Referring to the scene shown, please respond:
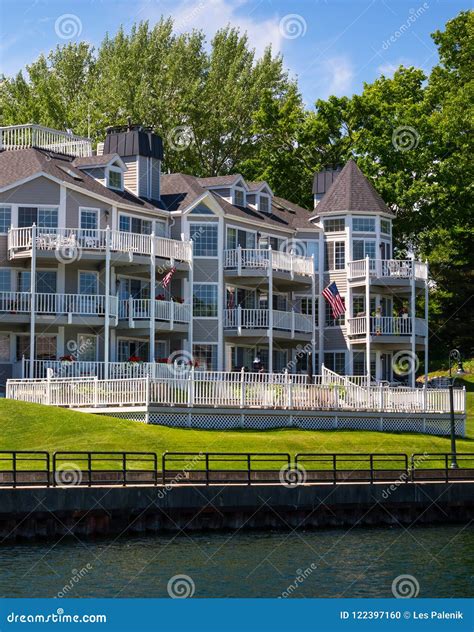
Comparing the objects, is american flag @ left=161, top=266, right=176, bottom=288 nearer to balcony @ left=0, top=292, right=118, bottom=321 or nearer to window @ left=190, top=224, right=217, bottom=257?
balcony @ left=0, top=292, right=118, bottom=321

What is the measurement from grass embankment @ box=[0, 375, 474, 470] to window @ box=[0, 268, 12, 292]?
1007 centimetres

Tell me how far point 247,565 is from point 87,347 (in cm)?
2626

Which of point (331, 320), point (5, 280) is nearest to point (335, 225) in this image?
point (331, 320)

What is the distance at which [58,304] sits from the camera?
181 feet

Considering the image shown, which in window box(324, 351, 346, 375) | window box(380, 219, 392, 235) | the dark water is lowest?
the dark water

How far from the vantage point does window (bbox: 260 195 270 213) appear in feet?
224

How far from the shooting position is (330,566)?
3238 centimetres

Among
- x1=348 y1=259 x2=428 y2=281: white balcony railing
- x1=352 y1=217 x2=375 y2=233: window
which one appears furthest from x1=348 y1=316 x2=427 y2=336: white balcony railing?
x1=352 y1=217 x2=375 y2=233: window

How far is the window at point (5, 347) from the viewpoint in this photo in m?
55.6

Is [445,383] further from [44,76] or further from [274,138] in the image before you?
[44,76]

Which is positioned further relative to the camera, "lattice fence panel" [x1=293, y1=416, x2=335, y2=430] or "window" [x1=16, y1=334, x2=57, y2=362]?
"window" [x1=16, y1=334, x2=57, y2=362]

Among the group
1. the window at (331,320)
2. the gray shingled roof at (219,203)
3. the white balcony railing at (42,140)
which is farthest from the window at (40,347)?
the window at (331,320)

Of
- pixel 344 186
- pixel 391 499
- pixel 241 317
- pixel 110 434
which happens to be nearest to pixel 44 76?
pixel 344 186

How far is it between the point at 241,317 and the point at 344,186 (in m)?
11.1
